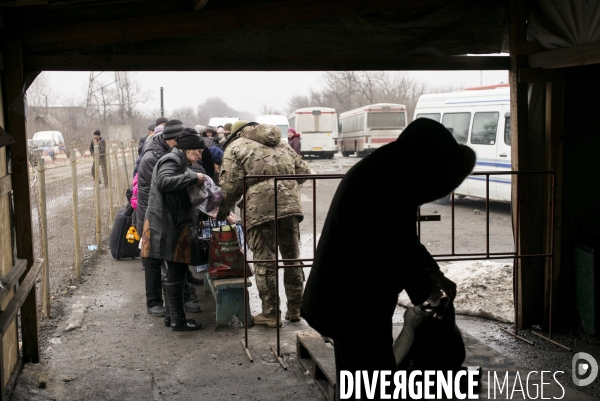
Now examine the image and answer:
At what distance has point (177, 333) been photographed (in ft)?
21.5

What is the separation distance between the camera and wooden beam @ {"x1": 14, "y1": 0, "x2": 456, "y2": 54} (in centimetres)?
546

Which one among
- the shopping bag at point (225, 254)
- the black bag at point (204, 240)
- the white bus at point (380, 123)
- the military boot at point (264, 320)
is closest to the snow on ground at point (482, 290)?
the military boot at point (264, 320)

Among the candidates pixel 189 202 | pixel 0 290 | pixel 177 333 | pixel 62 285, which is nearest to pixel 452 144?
pixel 0 290

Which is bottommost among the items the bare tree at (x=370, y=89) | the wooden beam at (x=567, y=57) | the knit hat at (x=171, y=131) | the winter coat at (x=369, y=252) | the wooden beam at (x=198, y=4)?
the winter coat at (x=369, y=252)

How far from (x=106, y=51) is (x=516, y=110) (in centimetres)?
369

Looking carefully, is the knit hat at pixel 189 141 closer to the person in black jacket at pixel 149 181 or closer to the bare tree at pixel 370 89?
the person in black jacket at pixel 149 181

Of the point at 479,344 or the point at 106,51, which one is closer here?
the point at 479,344

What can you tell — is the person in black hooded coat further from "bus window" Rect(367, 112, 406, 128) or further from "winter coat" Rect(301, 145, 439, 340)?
"bus window" Rect(367, 112, 406, 128)

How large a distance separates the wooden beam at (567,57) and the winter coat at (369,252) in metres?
2.95

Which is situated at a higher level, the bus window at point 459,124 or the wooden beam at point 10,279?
the bus window at point 459,124

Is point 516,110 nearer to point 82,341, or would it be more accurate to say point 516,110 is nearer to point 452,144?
point 452,144

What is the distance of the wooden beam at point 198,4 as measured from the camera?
17.2ft

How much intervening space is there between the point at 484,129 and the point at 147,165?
34.6 feet

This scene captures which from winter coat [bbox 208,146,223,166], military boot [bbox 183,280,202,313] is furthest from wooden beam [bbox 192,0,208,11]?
winter coat [bbox 208,146,223,166]
